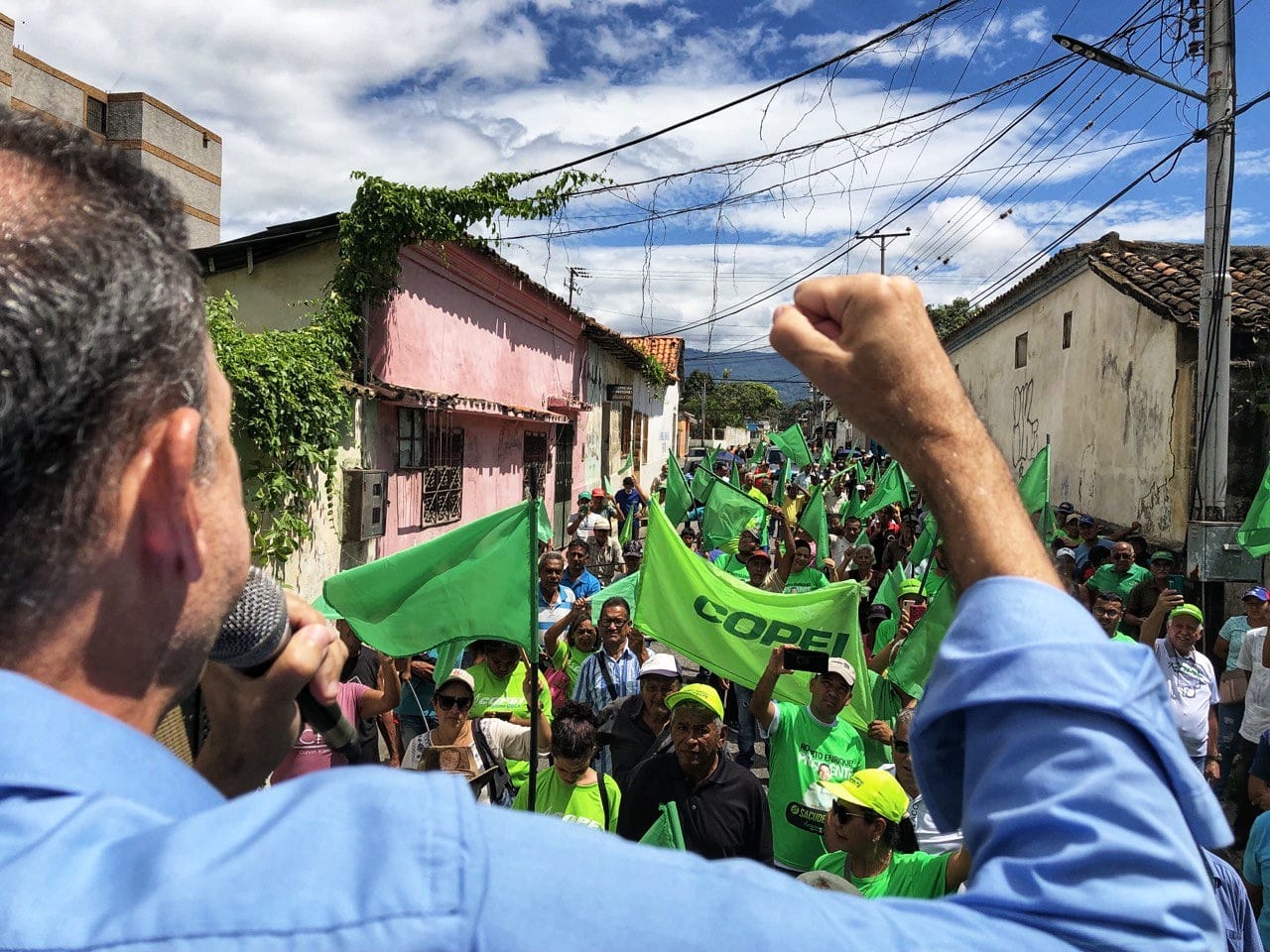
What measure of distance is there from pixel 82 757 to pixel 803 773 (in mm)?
4541

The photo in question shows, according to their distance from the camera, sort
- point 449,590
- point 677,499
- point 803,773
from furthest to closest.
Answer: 1. point 677,499
2. point 449,590
3. point 803,773

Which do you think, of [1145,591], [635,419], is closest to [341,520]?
[1145,591]

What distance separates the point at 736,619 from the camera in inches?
221

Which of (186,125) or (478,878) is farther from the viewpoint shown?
(186,125)

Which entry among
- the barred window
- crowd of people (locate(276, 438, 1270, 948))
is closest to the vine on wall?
the barred window

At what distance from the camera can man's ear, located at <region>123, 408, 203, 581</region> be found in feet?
2.10

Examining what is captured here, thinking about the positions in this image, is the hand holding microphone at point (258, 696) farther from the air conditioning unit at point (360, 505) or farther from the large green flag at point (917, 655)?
the air conditioning unit at point (360, 505)

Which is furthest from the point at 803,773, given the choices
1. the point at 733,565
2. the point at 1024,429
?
the point at 1024,429

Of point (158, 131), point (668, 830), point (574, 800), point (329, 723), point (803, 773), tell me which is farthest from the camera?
point (158, 131)

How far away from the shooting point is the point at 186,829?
516mm

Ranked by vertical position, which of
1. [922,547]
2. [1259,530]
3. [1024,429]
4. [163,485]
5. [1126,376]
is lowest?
[922,547]

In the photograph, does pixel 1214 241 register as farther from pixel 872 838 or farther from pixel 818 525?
pixel 872 838

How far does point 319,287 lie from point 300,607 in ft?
29.7

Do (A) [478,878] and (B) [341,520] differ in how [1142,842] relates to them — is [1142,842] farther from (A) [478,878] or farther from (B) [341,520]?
(B) [341,520]
